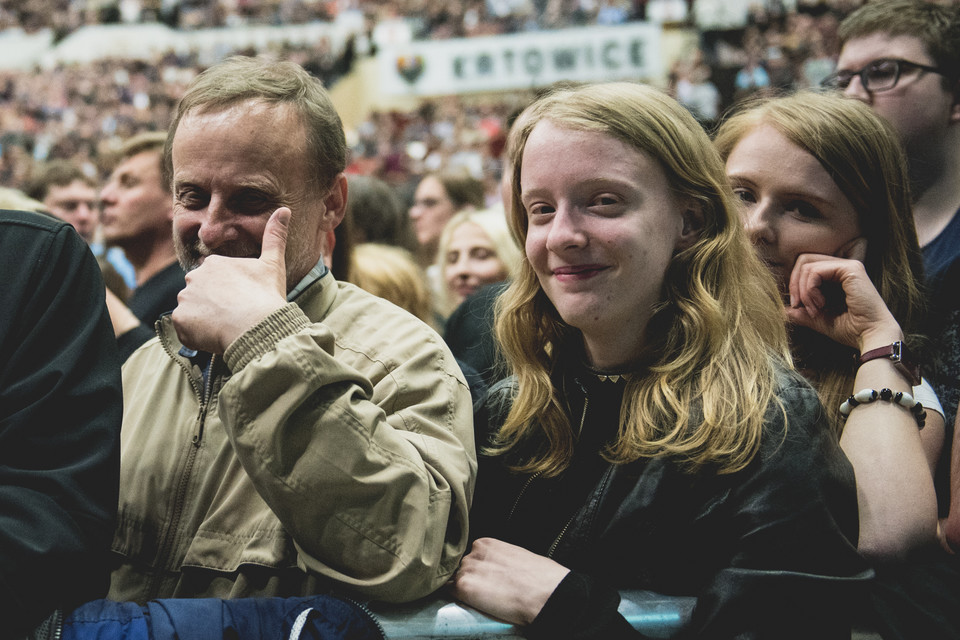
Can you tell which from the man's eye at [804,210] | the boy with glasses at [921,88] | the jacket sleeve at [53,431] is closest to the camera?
the jacket sleeve at [53,431]

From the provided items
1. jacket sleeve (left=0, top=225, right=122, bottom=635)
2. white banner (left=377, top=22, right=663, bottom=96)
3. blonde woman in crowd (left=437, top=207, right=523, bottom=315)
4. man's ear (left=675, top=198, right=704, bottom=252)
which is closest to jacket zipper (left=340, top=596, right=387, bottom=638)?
jacket sleeve (left=0, top=225, right=122, bottom=635)

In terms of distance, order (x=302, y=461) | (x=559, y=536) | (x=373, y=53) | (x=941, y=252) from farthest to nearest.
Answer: (x=373, y=53)
(x=941, y=252)
(x=559, y=536)
(x=302, y=461)

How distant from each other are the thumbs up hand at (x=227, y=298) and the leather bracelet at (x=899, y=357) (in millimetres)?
1104

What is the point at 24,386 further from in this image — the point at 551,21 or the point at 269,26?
the point at 269,26

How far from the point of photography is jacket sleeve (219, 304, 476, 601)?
123cm

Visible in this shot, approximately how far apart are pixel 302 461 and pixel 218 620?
0.74 feet

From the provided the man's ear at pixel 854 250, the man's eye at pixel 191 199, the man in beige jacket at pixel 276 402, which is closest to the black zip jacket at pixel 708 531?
the man in beige jacket at pixel 276 402

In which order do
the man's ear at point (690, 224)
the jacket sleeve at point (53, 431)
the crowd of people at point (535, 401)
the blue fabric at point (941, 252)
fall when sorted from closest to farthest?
the jacket sleeve at point (53, 431) → the crowd of people at point (535, 401) → the man's ear at point (690, 224) → the blue fabric at point (941, 252)

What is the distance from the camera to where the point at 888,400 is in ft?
5.43

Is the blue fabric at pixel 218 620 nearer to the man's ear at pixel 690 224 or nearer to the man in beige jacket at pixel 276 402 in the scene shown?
the man in beige jacket at pixel 276 402

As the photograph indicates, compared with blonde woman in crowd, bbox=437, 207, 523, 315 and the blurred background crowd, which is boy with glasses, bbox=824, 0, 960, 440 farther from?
the blurred background crowd

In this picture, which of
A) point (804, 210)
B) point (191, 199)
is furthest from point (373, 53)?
point (191, 199)

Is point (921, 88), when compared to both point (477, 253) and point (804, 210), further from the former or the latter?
point (477, 253)

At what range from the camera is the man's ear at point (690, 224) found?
5.23 ft
